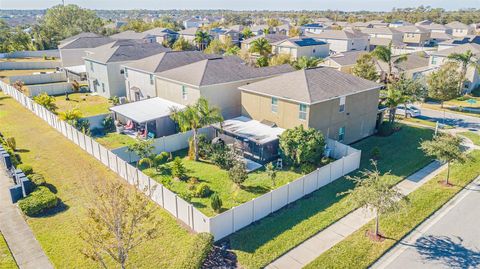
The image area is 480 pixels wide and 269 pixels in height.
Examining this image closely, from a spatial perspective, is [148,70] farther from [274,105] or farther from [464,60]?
[464,60]

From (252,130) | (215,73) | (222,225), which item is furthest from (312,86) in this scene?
(222,225)

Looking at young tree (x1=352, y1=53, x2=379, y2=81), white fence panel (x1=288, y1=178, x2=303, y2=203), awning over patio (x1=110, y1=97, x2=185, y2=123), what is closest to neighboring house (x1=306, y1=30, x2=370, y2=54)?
young tree (x1=352, y1=53, x2=379, y2=81)

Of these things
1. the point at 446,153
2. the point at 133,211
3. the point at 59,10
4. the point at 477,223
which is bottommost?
the point at 477,223

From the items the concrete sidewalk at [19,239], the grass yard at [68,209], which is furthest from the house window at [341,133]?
Result: the concrete sidewalk at [19,239]

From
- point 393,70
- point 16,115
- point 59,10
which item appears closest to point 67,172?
point 16,115

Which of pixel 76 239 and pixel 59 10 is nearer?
pixel 76 239

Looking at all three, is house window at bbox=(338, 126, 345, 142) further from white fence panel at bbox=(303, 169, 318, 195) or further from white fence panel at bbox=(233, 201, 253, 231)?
white fence panel at bbox=(233, 201, 253, 231)

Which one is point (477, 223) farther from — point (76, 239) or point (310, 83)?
point (76, 239)
